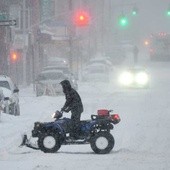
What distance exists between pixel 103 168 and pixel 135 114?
14.3 meters

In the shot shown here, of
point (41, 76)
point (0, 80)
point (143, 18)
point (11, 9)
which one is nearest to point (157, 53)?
point (11, 9)

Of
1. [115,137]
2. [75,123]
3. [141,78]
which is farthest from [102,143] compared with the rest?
[141,78]

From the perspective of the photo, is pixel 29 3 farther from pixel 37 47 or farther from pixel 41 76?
pixel 41 76

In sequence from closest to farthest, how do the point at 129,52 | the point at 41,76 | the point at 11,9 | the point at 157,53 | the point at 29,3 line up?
the point at 41,76
the point at 11,9
the point at 29,3
the point at 157,53
the point at 129,52

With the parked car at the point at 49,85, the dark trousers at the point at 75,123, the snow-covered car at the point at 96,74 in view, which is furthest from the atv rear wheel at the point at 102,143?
the snow-covered car at the point at 96,74

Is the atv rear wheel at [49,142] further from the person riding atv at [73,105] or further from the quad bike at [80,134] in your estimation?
the person riding atv at [73,105]

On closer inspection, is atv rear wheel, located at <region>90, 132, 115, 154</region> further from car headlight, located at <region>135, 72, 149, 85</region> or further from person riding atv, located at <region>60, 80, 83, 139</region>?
car headlight, located at <region>135, 72, 149, 85</region>

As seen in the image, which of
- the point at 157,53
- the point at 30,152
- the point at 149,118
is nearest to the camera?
the point at 30,152

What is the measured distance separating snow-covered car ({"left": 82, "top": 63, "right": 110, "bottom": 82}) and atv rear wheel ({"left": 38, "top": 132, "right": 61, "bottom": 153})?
125 feet

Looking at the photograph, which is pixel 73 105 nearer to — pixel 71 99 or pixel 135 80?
pixel 71 99

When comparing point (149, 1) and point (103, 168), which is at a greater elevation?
point (149, 1)

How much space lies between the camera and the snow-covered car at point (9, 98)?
2761 centimetres

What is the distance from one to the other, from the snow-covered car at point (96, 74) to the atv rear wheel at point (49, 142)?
38.1 m

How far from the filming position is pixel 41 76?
1726 inches
